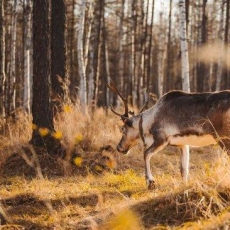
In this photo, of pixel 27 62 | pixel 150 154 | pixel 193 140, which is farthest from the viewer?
pixel 27 62

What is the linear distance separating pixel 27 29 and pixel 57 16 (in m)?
6.29

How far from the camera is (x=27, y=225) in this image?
5.98m

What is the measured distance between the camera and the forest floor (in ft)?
18.7

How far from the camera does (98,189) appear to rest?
8164 mm

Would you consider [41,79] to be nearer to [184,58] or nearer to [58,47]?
[58,47]

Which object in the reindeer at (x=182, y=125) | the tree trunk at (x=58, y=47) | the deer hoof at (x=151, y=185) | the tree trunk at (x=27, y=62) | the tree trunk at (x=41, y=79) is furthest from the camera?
the tree trunk at (x=27, y=62)

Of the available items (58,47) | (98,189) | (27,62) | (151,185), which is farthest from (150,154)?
(27,62)

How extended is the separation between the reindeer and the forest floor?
0.40 m

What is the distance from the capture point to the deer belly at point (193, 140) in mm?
7438

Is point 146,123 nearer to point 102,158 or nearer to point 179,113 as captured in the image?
point 179,113

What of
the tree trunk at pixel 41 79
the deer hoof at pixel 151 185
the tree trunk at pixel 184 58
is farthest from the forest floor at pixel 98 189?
the tree trunk at pixel 184 58

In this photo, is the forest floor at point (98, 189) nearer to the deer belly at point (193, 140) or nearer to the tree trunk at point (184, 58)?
the deer belly at point (193, 140)

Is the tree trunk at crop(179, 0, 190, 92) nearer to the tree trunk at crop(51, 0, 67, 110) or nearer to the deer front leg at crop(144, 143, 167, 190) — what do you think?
the tree trunk at crop(51, 0, 67, 110)

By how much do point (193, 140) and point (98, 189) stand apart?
186 centimetres
